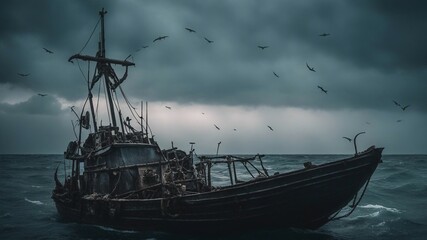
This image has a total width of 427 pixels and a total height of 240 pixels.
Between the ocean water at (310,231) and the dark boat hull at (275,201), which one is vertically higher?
the dark boat hull at (275,201)

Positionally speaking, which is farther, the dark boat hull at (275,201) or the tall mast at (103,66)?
the tall mast at (103,66)

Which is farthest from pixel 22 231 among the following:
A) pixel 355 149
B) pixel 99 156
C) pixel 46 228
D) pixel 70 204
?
pixel 355 149

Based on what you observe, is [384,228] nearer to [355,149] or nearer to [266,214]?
[355,149]

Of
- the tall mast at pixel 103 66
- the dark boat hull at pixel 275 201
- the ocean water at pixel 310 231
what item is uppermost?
the tall mast at pixel 103 66

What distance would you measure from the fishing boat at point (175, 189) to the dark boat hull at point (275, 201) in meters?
0.04

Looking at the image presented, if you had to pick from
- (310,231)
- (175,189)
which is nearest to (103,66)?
(175,189)

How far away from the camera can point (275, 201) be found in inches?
Answer: 467

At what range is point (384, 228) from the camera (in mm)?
17031

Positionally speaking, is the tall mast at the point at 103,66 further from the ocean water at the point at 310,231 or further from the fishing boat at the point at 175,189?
the ocean water at the point at 310,231

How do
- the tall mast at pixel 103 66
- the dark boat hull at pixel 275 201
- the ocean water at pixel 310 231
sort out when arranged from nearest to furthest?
the dark boat hull at pixel 275 201 < the ocean water at pixel 310 231 < the tall mast at pixel 103 66

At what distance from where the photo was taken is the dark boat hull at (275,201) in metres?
11.7

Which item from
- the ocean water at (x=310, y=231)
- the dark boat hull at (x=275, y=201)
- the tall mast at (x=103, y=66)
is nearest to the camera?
the dark boat hull at (x=275, y=201)

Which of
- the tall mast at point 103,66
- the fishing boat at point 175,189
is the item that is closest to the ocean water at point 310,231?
the fishing boat at point 175,189

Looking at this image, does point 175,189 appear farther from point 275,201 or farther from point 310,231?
point 310,231
